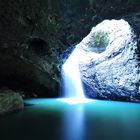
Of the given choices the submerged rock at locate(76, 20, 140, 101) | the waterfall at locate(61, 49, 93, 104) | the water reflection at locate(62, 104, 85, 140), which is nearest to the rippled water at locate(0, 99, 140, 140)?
the water reflection at locate(62, 104, 85, 140)

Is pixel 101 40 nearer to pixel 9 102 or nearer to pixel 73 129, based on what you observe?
pixel 9 102

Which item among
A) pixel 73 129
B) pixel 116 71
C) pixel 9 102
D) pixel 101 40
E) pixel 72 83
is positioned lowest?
pixel 73 129

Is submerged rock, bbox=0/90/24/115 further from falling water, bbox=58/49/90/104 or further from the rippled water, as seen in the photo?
falling water, bbox=58/49/90/104

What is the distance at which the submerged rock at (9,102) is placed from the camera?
614cm

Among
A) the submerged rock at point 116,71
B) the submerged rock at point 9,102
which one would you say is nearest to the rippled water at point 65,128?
the submerged rock at point 9,102

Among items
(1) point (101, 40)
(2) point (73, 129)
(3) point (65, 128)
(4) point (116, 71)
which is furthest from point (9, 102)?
(1) point (101, 40)

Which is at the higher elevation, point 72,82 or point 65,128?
point 72,82

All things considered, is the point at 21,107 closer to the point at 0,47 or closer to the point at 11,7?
the point at 0,47

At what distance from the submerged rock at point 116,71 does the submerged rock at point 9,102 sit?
459 centimetres

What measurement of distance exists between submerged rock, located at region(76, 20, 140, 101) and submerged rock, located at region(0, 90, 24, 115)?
4593 mm

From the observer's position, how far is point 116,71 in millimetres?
9945

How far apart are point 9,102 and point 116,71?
5127mm

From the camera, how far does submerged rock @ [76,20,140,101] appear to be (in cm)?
930

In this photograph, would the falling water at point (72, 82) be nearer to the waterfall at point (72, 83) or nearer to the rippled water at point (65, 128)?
the waterfall at point (72, 83)
